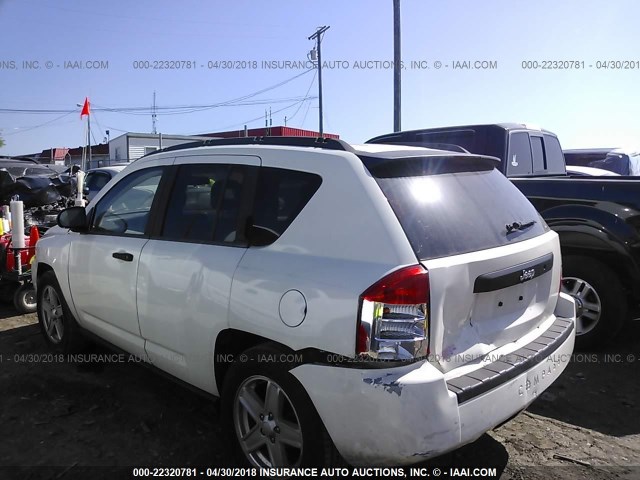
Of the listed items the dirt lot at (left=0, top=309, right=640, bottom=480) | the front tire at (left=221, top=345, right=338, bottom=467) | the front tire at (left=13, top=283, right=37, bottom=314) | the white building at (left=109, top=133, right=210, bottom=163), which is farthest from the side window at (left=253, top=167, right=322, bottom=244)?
the white building at (left=109, top=133, right=210, bottom=163)

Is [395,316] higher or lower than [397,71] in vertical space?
lower

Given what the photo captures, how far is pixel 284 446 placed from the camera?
2.52 m

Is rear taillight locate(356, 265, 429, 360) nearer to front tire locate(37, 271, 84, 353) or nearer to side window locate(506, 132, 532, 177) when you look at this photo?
front tire locate(37, 271, 84, 353)

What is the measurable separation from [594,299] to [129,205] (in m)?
3.90

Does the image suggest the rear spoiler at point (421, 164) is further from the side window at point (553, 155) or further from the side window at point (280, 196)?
the side window at point (553, 155)

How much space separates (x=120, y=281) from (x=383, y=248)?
2051 mm

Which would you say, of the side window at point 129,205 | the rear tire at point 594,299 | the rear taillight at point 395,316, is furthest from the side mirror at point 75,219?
the rear tire at point 594,299

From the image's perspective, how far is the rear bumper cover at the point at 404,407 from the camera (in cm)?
206

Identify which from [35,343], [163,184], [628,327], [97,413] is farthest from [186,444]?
[628,327]

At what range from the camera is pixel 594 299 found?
4.43m

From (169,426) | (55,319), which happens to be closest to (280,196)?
(169,426)

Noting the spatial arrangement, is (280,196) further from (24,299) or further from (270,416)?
(24,299)

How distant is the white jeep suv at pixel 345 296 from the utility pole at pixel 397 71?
482 inches

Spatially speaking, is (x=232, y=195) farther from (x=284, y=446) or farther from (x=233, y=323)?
(x=284, y=446)
